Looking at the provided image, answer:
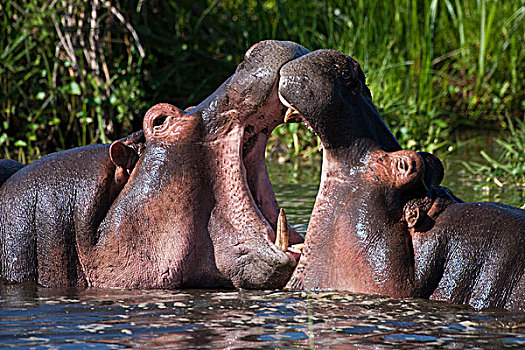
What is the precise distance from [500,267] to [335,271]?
52 centimetres

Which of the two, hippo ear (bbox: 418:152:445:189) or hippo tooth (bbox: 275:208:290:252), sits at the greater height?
hippo ear (bbox: 418:152:445:189)

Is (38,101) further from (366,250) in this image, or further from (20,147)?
(366,250)

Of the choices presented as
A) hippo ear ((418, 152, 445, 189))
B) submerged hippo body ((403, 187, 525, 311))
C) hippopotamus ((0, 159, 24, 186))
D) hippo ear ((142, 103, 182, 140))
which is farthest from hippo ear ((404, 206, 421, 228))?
hippopotamus ((0, 159, 24, 186))

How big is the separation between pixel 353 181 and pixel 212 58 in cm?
597

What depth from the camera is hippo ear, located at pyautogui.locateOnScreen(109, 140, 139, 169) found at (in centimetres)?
307

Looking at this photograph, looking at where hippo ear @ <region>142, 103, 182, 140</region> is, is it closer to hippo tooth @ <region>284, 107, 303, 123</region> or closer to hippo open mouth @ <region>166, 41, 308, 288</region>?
hippo open mouth @ <region>166, 41, 308, 288</region>

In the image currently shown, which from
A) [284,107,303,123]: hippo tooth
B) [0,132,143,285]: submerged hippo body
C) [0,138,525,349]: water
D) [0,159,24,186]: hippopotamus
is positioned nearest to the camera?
[0,138,525,349]: water

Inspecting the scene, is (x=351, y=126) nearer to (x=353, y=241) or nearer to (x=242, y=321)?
(x=353, y=241)

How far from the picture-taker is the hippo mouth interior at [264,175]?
2963 mm

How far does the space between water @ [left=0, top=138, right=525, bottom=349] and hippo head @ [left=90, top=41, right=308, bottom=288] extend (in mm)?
81

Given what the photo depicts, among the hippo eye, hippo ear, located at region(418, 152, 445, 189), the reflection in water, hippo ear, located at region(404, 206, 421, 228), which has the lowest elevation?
the reflection in water

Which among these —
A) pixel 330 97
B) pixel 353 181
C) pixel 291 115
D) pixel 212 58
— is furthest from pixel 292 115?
pixel 212 58

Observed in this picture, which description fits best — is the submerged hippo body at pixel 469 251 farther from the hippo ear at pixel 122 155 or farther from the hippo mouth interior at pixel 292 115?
the hippo ear at pixel 122 155

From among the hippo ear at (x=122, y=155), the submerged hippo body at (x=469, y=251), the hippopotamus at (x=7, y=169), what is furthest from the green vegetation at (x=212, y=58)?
the hippo ear at (x=122, y=155)
